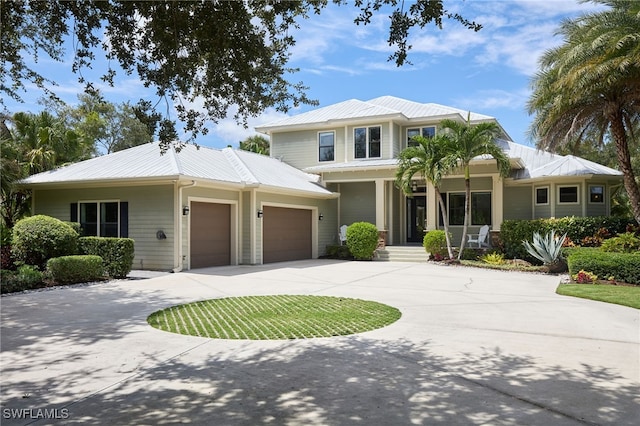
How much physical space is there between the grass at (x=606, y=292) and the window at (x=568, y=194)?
8138mm

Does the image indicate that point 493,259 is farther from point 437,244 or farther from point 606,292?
point 606,292

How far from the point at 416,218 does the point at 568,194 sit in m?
6.71

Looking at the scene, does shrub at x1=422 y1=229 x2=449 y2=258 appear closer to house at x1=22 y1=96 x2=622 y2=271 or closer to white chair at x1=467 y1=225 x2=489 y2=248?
house at x1=22 y1=96 x2=622 y2=271

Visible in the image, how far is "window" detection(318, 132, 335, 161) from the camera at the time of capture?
22.9 metres

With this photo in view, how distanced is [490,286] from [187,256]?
29.3 ft

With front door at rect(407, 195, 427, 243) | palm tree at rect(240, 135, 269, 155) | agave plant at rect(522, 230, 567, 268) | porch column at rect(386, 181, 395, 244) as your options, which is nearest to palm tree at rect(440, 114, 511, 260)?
agave plant at rect(522, 230, 567, 268)

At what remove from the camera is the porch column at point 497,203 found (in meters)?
19.1

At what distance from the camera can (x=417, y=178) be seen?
70.7 ft

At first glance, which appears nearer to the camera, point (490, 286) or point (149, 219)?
point (490, 286)

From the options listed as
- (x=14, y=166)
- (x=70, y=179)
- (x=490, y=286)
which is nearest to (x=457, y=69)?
(x=490, y=286)

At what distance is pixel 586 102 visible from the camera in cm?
1556

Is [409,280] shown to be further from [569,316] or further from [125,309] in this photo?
[125,309]

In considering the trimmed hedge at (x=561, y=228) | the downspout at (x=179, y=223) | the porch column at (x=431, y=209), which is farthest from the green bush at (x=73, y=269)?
the trimmed hedge at (x=561, y=228)

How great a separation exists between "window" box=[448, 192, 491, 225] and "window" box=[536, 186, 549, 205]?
2.01 meters
